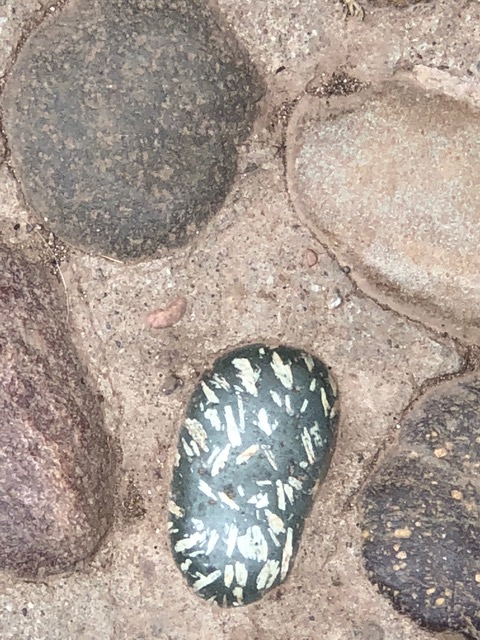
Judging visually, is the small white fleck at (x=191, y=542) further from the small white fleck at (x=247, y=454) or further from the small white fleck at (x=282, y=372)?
the small white fleck at (x=282, y=372)

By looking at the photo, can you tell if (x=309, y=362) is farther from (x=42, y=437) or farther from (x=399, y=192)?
(x=42, y=437)

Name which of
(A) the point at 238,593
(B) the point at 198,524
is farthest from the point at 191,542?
(A) the point at 238,593

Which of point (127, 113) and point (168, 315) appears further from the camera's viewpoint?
point (168, 315)

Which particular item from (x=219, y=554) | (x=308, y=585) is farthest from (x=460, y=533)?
(x=219, y=554)

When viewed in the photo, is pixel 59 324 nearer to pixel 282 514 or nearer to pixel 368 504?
pixel 282 514

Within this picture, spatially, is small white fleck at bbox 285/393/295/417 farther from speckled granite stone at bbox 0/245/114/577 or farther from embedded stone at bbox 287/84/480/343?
speckled granite stone at bbox 0/245/114/577

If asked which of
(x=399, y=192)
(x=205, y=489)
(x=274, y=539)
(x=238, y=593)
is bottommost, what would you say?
(x=238, y=593)

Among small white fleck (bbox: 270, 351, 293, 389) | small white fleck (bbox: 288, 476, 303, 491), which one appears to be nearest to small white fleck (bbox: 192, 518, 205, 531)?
small white fleck (bbox: 288, 476, 303, 491)
